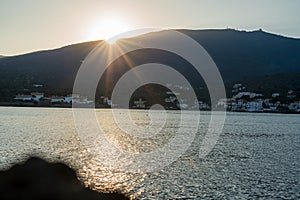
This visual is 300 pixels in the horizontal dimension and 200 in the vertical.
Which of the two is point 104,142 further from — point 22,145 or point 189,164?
point 189,164

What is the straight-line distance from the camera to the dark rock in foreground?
17.0 metres

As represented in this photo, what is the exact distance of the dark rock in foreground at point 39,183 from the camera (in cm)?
1703

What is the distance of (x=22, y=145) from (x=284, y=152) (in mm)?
34494

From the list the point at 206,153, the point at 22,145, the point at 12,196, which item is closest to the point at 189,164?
the point at 206,153

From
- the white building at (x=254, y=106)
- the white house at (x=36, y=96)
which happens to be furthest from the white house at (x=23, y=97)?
the white building at (x=254, y=106)

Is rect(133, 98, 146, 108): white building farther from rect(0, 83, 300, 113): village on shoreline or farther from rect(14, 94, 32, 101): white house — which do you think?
rect(14, 94, 32, 101): white house

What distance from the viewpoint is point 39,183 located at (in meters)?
17.7

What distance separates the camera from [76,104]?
643ft

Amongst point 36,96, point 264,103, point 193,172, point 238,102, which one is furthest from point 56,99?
A: point 193,172

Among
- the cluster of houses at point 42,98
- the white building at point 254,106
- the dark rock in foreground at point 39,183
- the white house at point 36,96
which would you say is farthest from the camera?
the white building at point 254,106

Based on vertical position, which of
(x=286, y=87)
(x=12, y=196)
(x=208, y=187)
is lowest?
(x=208, y=187)

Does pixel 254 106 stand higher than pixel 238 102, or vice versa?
pixel 238 102

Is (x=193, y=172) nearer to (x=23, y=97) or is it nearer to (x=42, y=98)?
(x=23, y=97)

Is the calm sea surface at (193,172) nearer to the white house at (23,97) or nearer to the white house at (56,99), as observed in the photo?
the white house at (23,97)
